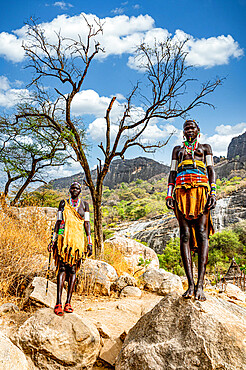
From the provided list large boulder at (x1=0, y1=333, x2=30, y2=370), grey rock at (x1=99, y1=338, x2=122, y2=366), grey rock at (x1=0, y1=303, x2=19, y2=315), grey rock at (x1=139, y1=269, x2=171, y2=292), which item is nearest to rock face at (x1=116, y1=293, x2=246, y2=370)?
grey rock at (x1=99, y1=338, x2=122, y2=366)

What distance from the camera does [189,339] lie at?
9.70 ft

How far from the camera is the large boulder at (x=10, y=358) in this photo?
2815 mm

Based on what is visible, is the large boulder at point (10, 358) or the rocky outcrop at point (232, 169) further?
the rocky outcrop at point (232, 169)

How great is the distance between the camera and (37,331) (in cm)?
355

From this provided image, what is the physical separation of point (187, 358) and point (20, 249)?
4.33 m

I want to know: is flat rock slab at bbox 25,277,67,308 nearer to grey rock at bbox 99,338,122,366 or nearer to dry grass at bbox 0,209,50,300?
dry grass at bbox 0,209,50,300

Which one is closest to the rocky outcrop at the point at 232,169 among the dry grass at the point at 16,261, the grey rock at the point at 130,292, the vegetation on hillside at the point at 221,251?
the vegetation on hillside at the point at 221,251

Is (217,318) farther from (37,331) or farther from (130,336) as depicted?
(37,331)

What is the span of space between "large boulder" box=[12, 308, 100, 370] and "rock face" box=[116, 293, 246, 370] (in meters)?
0.54

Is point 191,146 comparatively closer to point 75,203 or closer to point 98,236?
point 75,203

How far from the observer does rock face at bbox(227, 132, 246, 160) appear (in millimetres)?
72812

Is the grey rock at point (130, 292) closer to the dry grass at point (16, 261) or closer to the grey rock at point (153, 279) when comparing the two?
the grey rock at point (153, 279)

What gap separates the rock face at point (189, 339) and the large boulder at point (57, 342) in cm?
54

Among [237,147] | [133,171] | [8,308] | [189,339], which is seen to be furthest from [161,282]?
[133,171]
